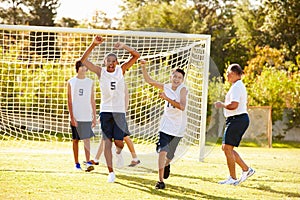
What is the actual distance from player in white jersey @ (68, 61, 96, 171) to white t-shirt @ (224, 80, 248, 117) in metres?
2.25

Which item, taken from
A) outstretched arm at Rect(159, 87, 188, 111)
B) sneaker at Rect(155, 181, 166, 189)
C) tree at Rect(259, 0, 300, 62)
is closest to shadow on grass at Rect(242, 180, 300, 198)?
sneaker at Rect(155, 181, 166, 189)

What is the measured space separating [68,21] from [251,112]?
28035mm

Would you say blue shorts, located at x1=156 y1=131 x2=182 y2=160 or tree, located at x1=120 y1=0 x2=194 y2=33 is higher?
tree, located at x1=120 y1=0 x2=194 y2=33

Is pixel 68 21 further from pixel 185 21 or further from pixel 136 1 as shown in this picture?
pixel 185 21

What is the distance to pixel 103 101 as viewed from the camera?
783 centimetres

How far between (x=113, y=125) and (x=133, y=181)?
2.65 ft

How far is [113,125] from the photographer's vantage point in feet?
25.6

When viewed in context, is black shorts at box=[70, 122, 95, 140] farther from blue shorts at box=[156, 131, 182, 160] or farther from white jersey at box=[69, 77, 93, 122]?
blue shorts at box=[156, 131, 182, 160]

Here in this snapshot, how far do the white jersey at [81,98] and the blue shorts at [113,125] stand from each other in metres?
1.31

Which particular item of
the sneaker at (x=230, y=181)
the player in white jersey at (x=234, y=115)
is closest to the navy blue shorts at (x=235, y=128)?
the player in white jersey at (x=234, y=115)

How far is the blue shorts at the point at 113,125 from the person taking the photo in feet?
25.5

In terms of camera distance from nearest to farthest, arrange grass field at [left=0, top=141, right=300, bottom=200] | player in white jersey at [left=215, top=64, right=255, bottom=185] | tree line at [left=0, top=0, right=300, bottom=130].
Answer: grass field at [left=0, top=141, right=300, bottom=200] → player in white jersey at [left=215, top=64, right=255, bottom=185] → tree line at [left=0, top=0, right=300, bottom=130]

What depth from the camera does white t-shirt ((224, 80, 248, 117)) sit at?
A: 775 cm

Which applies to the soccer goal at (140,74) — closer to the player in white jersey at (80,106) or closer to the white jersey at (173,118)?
the player in white jersey at (80,106)
